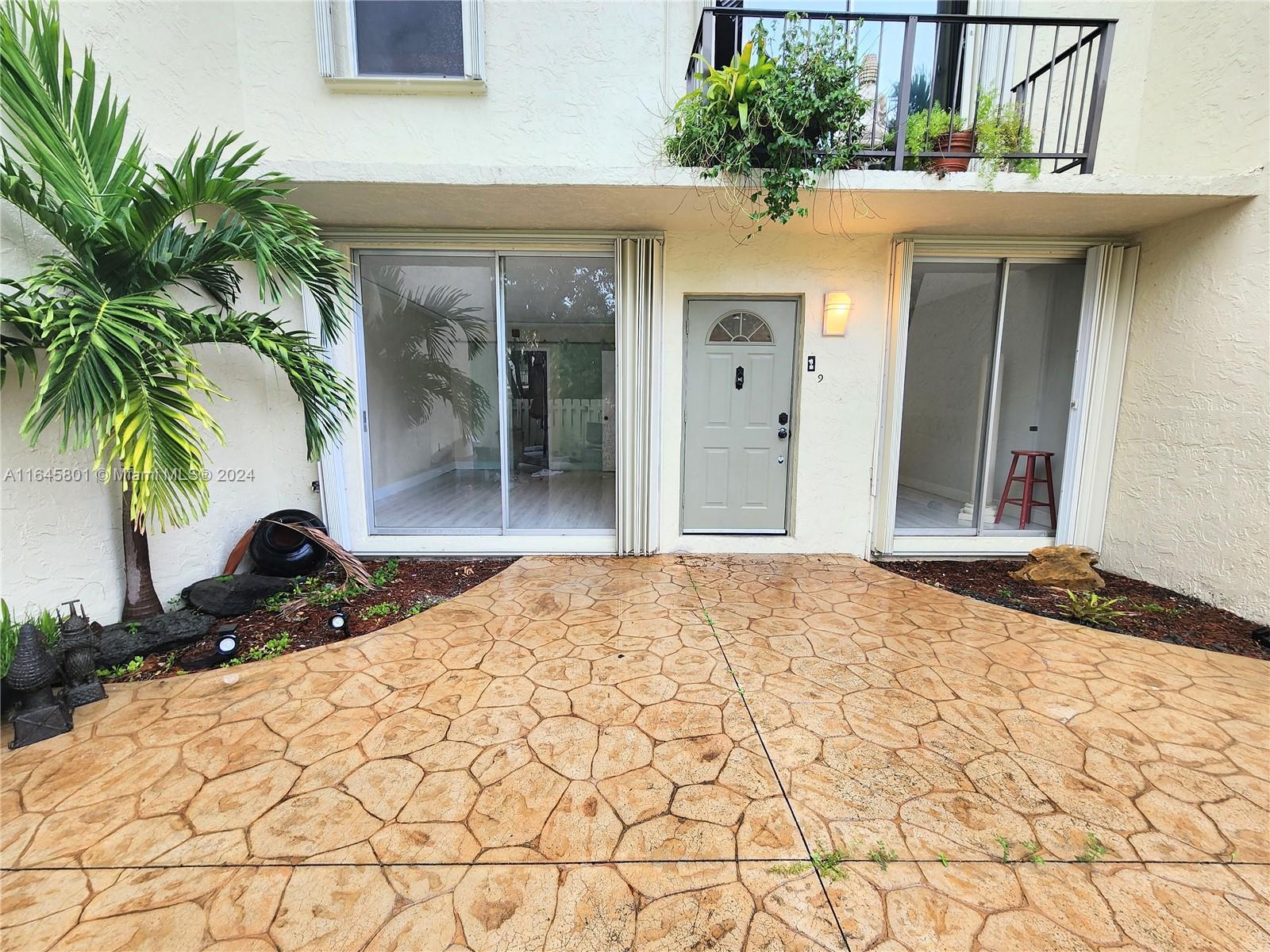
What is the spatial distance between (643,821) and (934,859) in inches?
36.1

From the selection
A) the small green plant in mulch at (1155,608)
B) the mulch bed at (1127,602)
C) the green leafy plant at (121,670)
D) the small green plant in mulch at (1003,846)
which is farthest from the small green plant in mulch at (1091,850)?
the green leafy plant at (121,670)

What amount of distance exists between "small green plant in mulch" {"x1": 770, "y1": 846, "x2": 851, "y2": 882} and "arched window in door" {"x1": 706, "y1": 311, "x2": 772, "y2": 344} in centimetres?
369

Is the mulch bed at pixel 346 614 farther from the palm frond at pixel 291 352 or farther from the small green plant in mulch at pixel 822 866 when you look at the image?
the small green plant in mulch at pixel 822 866

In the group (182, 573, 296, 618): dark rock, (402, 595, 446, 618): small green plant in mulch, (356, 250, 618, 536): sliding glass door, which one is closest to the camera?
(182, 573, 296, 618): dark rock

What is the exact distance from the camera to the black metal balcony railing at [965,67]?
331 cm

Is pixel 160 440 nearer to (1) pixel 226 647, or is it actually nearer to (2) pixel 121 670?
(1) pixel 226 647

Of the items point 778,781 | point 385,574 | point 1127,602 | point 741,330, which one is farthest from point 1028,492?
point 385,574

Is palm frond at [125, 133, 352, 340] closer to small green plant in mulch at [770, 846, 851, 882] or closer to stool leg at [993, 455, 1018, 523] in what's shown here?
small green plant in mulch at [770, 846, 851, 882]

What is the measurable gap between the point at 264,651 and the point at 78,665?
708 mm

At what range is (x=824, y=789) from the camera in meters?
1.76

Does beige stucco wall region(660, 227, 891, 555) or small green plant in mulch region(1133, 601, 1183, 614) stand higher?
beige stucco wall region(660, 227, 891, 555)

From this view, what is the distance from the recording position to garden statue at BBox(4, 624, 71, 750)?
6.50ft

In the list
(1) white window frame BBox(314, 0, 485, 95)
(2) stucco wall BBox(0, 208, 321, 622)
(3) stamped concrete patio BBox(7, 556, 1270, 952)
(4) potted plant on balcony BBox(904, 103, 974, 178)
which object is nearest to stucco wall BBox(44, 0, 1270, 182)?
→ (1) white window frame BBox(314, 0, 485, 95)

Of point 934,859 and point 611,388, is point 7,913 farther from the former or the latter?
point 611,388
